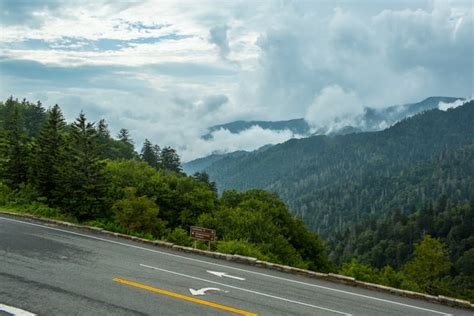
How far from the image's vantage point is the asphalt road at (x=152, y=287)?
408 inches

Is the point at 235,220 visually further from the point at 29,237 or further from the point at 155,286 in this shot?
the point at 155,286

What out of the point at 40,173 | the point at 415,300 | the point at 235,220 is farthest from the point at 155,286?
the point at 235,220

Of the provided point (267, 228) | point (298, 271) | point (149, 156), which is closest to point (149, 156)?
point (149, 156)

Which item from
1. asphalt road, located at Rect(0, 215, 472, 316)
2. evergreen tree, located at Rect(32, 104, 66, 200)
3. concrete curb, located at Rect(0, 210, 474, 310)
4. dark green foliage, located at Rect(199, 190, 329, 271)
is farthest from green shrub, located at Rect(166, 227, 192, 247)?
evergreen tree, located at Rect(32, 104, 66, 200)

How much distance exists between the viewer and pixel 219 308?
10.6 m

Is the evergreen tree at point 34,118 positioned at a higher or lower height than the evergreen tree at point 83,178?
higher

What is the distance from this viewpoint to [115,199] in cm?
2728

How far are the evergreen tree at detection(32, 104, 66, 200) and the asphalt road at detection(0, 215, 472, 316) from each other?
1038 cm

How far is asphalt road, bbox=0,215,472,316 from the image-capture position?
34.0 feet

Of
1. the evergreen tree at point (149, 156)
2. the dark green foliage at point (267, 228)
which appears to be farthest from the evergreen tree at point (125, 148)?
the dark green foliage at point (267, 228)

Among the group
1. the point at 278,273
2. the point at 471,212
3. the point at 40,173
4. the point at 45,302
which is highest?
the point at 471,212

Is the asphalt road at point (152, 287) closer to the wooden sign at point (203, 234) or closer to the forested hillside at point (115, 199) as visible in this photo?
the wooden sign at point (203, 234)

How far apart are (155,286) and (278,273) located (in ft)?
16.3

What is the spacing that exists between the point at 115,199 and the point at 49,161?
4915mm
